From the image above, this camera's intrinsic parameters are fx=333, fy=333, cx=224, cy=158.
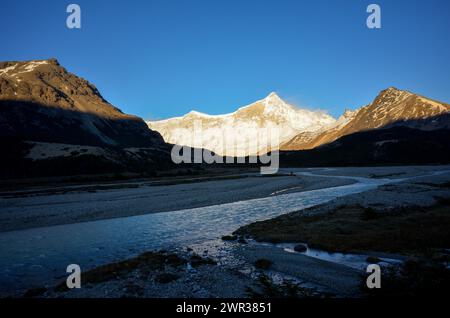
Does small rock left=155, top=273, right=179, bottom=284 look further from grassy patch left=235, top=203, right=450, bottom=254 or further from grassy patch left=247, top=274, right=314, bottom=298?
grassy patch left=235, top=203, right=450, bottom=254

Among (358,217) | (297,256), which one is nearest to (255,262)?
(297,256)

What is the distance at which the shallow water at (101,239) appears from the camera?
73.1ft

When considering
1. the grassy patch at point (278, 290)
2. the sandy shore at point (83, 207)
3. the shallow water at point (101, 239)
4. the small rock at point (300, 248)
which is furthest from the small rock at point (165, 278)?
the sandy shore at point (83, 207)

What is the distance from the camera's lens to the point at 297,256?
2284 centimetres

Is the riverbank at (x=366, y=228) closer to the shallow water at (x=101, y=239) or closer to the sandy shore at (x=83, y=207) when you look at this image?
the shallow water at (x=101, y=239)

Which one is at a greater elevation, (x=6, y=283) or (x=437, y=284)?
(x=437, y=284)

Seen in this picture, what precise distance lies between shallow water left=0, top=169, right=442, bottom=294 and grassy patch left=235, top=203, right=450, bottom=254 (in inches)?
204

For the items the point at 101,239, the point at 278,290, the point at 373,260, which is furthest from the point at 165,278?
the point at 101,239

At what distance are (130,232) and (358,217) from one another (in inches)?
931
